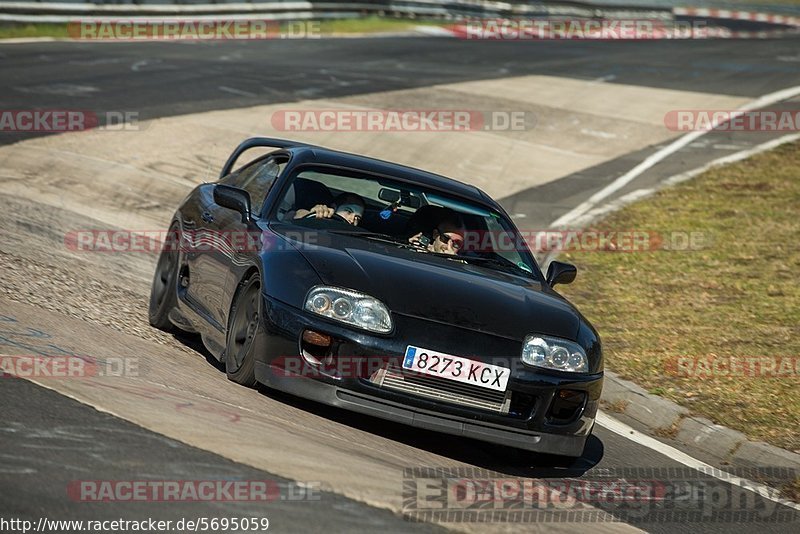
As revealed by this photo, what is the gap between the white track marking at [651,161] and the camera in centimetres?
1502

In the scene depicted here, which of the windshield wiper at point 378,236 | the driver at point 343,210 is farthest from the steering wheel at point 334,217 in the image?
the windshield wiper at point 378,236

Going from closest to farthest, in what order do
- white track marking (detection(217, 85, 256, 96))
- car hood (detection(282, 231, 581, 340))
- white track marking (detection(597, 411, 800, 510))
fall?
car hood (detection(282, 231, 581, 340)) → white track marking (detection(597, 411, 800, 510)) → white track marking (detection(217, 85, 256, 96))

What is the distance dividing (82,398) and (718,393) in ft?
15.8

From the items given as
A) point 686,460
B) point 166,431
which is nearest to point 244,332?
point 166,431

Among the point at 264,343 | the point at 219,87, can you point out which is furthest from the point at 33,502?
the point at 219,87

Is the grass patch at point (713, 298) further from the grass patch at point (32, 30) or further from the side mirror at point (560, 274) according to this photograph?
the grass patch at point (32, 30)

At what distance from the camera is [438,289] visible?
20.6 ft

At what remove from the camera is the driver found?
7.25 m

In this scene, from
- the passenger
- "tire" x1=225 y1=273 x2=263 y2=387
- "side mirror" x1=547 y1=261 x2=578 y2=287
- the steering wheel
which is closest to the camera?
"tire" x1=225 y1=273 x2=263 y2=387

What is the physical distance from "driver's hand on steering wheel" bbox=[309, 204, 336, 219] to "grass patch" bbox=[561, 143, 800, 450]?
9.11 ft

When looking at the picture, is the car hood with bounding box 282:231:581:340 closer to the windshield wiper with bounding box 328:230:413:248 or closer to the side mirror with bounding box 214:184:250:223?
the windshield wiper with bounding box 328:230:413:248

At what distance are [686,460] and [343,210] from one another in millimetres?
2536

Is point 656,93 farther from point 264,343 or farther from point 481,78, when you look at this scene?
point 264,343

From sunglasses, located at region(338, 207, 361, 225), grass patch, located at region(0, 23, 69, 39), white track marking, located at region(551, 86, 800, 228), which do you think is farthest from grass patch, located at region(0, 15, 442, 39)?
sunglasses, located at region(338, 207, 361, 225)
